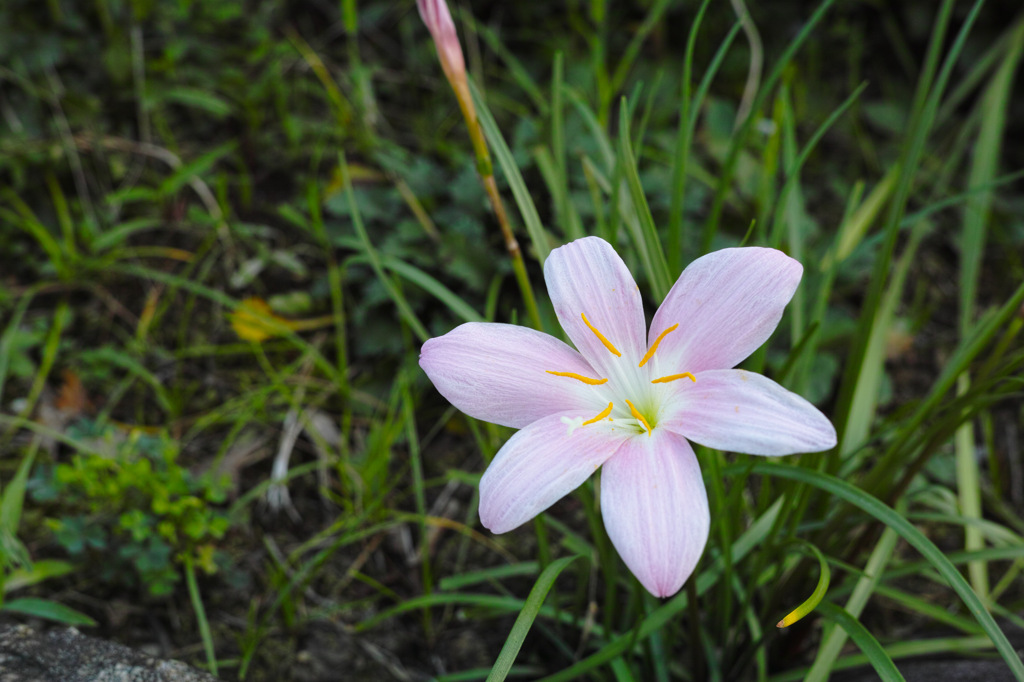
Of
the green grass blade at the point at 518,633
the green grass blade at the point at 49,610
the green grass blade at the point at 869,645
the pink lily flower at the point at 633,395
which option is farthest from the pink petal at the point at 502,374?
the green grass blade at the point at 49,610

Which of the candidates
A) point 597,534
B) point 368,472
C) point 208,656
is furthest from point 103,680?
point 597,534

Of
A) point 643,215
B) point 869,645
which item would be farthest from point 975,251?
point 869,645

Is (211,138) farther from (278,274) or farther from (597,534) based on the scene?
(597,534)

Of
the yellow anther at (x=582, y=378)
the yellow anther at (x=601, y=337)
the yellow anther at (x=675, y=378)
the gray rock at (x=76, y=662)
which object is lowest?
the gray rock at (x=76, y=662)

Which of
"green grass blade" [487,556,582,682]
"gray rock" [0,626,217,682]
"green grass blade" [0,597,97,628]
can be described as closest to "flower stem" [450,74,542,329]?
"green grass blade" [487,556,582,682]

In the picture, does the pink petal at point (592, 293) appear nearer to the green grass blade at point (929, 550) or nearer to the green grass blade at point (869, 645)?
the green grass blade at point (929, 550)

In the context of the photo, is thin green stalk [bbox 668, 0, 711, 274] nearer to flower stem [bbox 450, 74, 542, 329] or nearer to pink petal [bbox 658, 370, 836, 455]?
flower stem [bbox 450, 74, 542, 329]
